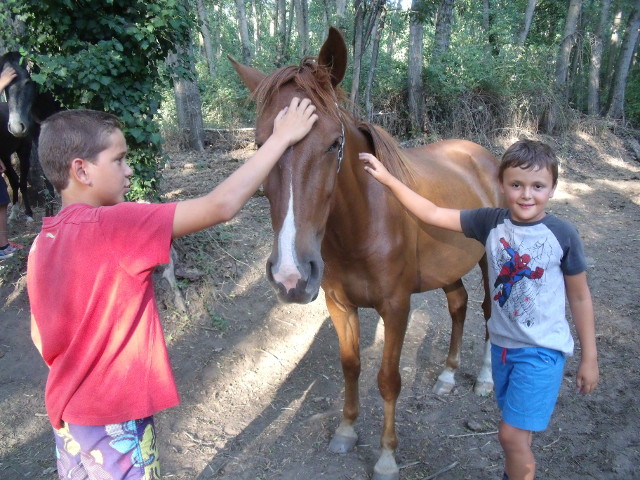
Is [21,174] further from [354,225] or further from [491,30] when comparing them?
[491,30]

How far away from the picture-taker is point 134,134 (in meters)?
3.98

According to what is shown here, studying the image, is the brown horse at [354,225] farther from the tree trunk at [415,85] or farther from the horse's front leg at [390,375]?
the tree trunk at [415,85]

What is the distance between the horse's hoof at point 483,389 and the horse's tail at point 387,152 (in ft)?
6.29

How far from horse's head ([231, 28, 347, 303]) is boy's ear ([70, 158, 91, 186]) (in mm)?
662

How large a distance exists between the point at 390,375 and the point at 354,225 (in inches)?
39.4

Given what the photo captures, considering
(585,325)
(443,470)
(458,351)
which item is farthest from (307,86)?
(458,351)

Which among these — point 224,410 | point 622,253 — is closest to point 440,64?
point 622,253

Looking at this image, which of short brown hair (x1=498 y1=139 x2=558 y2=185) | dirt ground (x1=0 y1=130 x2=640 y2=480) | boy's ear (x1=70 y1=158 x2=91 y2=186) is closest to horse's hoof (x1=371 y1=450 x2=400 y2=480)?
dirt ground (x1=0 y1=130 x2=640 y2=480)

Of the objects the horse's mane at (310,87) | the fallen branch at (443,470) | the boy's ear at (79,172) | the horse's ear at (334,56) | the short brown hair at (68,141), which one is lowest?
the fallen branch at (443,470)

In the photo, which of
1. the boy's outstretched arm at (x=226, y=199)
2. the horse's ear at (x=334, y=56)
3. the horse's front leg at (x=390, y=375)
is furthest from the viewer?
the horse's front leg at (x=390, y=375)

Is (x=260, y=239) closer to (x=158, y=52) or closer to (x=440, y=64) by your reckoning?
(x=158, y=52)

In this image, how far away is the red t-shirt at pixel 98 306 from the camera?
1.35m

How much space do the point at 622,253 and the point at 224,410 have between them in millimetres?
5534

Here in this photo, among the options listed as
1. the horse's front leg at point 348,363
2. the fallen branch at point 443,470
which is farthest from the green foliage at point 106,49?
the fallen branch at point 443,470
